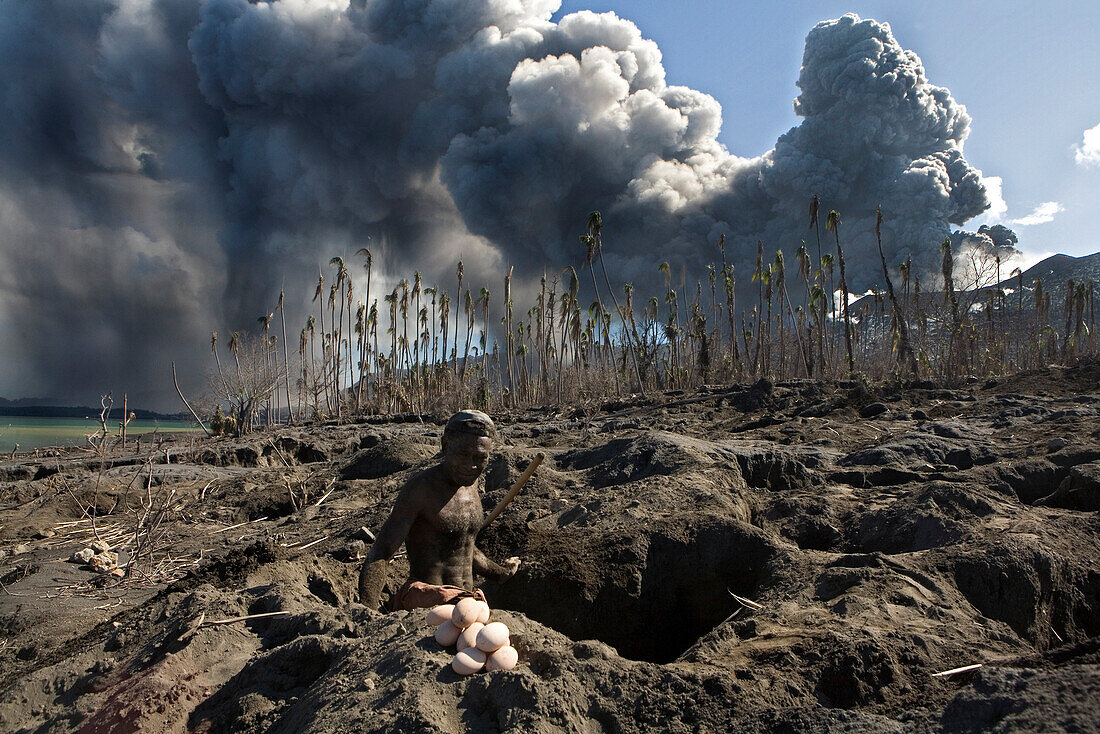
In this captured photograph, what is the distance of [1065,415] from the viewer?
35.0 ft

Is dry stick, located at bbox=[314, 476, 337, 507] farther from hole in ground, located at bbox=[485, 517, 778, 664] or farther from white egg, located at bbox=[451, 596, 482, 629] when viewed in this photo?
white egg, located at bbox=[451, 596, 482, 629]

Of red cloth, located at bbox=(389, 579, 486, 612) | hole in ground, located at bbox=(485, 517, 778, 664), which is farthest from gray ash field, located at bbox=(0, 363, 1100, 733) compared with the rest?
red cloth, located at bbox=(389, 579, 486, 612)

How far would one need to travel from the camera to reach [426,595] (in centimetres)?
350

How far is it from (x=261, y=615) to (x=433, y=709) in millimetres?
1679

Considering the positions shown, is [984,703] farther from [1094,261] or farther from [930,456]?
[1094,261]

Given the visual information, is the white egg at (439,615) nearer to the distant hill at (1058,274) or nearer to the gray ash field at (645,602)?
the gray ash field at (645,602)

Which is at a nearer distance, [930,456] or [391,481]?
[930,456]

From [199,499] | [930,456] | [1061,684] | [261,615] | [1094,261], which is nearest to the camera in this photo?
[1061,684]

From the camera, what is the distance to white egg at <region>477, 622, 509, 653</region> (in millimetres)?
2246

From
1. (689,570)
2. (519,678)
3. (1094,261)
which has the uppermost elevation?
(1094,261)

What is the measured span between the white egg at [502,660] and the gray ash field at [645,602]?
82 mm

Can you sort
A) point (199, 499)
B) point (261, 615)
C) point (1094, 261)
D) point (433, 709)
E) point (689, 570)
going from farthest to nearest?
point (1094, 261)
point (199, 499)
point (689, 570)
point (261, 615)
point (433, 709)

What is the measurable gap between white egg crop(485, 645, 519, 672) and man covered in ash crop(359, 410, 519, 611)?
1385mm

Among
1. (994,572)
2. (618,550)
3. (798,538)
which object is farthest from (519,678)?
(798,538)
